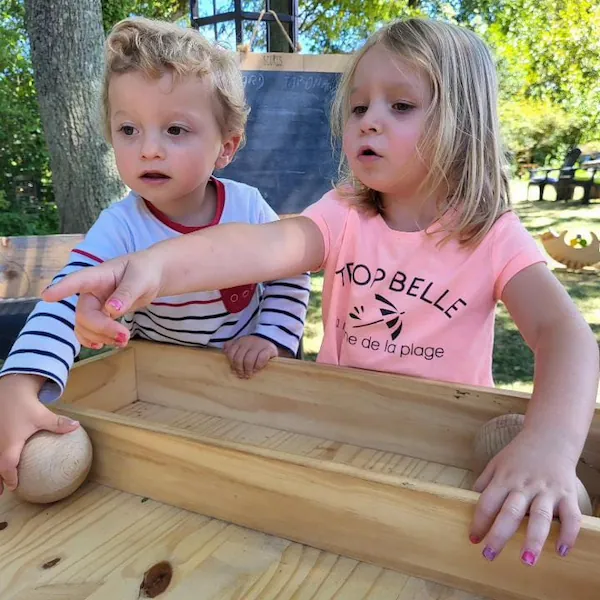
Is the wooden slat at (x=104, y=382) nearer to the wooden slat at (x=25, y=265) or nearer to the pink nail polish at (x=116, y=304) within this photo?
the pink nail polish at (x=116, y=304)

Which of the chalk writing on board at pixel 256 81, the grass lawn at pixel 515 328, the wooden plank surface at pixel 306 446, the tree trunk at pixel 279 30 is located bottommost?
the grass lawn at pixel 515 328

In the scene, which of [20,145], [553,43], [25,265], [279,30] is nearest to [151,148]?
[25,265]

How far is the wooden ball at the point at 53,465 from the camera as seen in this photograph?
79 cm

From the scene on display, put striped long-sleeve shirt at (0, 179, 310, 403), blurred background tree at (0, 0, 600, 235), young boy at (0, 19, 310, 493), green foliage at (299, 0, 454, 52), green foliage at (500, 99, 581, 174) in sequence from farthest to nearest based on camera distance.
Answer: green foliage at (500, 99, 581, 174), blurred background tree at (0, 0, 600, 235), green foliage at (299, 0, 454, 52), striped long-sleeve shirt at (0, 179, 310, 403), young boy at (0, 19, 310, 493)

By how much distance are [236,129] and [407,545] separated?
1.11 m

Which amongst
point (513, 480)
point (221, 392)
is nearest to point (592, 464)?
point (513, 480)

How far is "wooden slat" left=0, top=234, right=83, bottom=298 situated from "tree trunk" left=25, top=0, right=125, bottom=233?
67 centimetres

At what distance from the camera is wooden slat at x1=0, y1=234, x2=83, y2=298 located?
8.38 feet

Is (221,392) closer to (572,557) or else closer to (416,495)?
(416,495)

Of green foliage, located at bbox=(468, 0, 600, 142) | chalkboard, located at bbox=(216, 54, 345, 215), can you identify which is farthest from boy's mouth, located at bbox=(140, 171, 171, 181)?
green foliage, located at bbox=(468, 0, 600, 142)

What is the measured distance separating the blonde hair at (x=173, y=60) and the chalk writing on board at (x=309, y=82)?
212 cm

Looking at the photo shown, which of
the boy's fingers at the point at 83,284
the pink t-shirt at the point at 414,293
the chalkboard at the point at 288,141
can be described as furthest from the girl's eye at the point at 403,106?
the chalkboard at the point at 288,141

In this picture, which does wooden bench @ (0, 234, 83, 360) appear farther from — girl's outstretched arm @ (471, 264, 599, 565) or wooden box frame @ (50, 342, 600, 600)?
girl's outstretched arm @ (471, 264, 599, 565)

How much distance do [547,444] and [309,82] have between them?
328 cm
